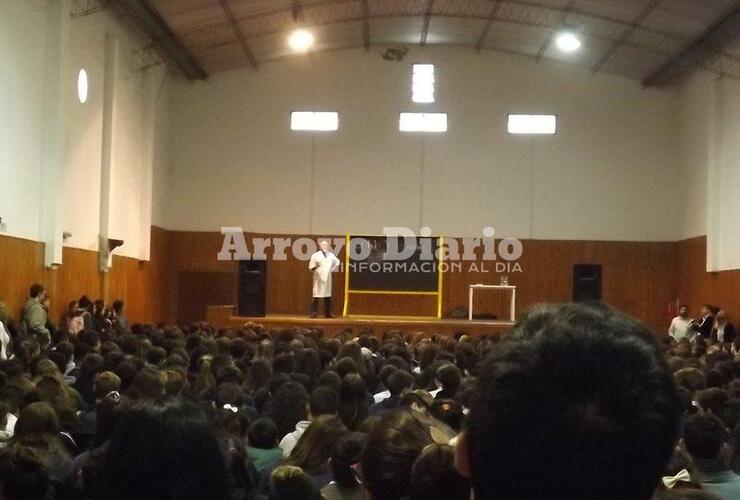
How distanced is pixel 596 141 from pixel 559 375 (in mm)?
22806

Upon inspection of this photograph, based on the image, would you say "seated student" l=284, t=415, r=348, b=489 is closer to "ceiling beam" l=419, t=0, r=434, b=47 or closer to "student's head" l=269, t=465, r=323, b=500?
"student's head" l=269, t=465, r=323, b=500

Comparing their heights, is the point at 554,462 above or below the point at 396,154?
below

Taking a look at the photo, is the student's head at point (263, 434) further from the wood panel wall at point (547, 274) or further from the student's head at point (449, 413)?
the wood panel wall at point (547, 274)

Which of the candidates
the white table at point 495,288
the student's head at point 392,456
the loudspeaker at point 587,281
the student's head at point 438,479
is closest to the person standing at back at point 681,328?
the loudspeaker at point 587,281

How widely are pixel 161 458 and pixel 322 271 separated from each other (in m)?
17.7

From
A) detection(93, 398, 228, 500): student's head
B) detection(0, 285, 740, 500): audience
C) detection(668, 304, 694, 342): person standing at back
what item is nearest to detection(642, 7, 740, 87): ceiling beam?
detection(668, 304, 694, 342): person standing at back

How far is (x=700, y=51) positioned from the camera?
63.4 ft

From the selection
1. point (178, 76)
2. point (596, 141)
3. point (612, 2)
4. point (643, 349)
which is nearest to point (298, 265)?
point (178, 76)

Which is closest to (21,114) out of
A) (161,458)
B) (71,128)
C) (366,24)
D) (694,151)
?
(71,128)

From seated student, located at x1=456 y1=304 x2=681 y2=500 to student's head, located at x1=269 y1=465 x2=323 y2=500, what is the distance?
2123 millimetres

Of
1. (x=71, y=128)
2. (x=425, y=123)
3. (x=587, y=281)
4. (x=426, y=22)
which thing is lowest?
(x=587, y=281)

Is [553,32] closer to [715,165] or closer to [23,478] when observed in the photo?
[715,165]

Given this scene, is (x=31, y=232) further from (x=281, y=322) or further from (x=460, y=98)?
(x=460, y=98)

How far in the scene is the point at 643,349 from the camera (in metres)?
1.26
